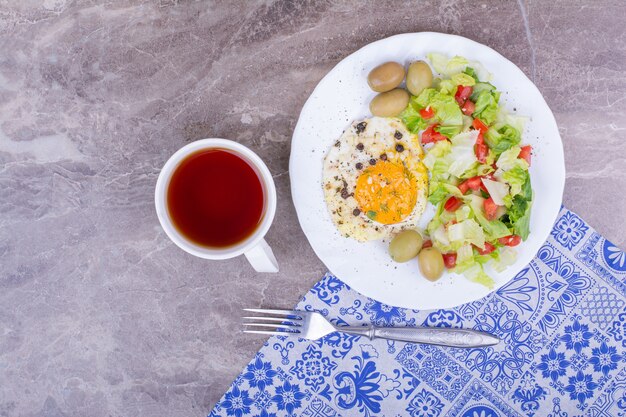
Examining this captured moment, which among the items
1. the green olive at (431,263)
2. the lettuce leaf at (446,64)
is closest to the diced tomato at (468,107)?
the lettuce leaf at (446,64)

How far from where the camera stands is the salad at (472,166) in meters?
1.71

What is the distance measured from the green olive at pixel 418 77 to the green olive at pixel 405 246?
1.47 ft

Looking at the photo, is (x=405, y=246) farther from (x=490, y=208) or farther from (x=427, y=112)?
(x=427, y=112)

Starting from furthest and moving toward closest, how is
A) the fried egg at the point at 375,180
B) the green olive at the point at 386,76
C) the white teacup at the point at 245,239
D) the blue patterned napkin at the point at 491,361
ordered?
the blue patterned napkin at the point at 491,361 < the fried egg at the point at 375,180 < the green olive at the point at 386,76 < the white teacup at the point at 245,239

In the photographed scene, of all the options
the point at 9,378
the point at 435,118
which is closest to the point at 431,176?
the point at 435,118

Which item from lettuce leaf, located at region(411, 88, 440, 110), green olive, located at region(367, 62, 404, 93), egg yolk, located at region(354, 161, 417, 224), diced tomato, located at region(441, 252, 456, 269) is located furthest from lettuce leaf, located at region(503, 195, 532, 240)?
green olive, located at region(367, 62, 404, 93)

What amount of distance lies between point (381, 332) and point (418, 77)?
0.84m

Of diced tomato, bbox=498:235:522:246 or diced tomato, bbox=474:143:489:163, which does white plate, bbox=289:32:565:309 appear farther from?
diced tomato, bbox=474:143:489:163

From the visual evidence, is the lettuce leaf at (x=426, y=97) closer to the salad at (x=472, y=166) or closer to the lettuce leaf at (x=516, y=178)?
the salad at (x=472, y=166)

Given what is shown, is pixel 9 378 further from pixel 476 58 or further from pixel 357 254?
pixel 476 58

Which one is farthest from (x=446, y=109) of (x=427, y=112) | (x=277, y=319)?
(x=277, y=319)

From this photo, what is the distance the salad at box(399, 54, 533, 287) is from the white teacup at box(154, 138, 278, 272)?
1.67 ft

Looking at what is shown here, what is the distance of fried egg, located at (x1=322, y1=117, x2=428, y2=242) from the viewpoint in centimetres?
178

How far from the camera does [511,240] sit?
175 centimetres
